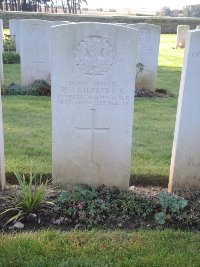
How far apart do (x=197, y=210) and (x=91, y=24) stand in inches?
81.5

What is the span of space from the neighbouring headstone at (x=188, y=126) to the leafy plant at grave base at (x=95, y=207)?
23.6 inches

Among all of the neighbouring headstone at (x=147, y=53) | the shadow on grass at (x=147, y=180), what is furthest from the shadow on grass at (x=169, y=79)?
the shadow on grass at (x=147, y=180)

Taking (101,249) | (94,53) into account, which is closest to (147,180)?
(101,249)

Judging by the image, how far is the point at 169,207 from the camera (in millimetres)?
3529

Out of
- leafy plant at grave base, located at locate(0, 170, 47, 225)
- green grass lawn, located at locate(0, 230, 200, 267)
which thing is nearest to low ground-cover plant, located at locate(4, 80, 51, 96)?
leafy plant at grave base, located at locate(0, 170, 47, 225)

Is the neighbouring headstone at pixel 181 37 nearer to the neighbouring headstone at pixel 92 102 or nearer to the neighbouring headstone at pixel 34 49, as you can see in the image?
the neighbouring headstone at pixel 34 49

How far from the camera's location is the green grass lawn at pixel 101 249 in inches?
111

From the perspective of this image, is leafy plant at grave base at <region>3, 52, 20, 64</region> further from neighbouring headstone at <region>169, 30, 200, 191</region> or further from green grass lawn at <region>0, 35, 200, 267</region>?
neighbouring headstone at <region>169, 30, 200, 191</region>

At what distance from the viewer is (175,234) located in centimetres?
321

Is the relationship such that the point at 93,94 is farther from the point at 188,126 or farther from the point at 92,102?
the point at 188,126

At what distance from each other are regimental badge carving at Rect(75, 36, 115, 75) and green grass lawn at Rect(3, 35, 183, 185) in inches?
59.6

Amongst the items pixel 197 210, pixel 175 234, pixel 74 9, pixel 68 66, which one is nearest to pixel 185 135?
pixel 197 210

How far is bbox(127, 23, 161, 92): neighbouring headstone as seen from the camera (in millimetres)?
9016

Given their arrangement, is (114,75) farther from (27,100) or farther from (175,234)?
(27,100)
